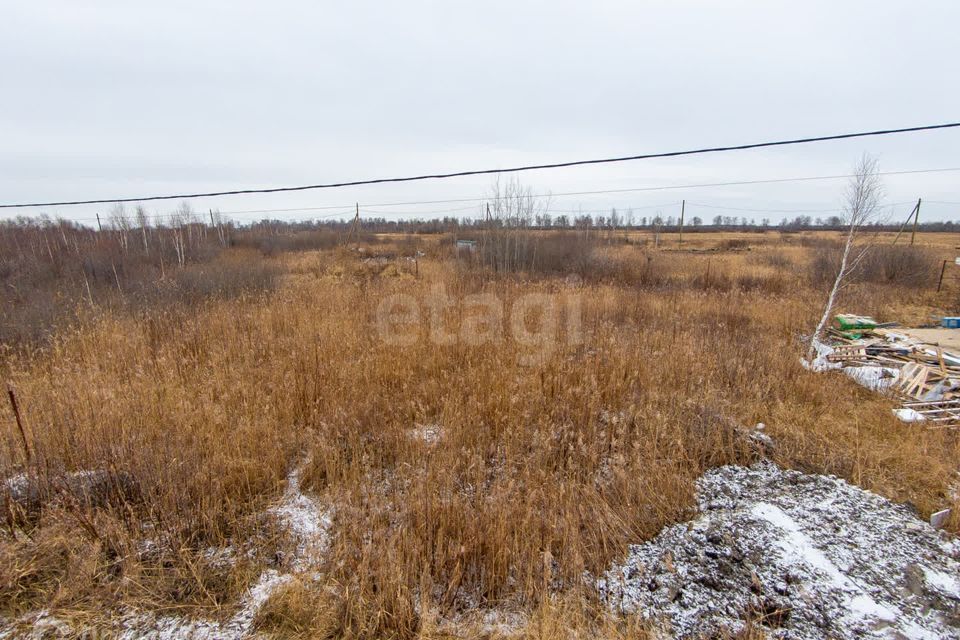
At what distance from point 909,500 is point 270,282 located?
484 inches

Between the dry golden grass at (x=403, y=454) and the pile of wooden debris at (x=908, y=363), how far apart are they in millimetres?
405

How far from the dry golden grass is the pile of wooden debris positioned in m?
0.40

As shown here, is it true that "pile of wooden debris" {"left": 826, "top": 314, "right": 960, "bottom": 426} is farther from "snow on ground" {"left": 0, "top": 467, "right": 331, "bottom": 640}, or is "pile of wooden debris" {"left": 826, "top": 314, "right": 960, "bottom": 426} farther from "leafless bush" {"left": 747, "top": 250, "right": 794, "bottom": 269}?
"leafless bush" {"left": 747, "top": 250, "right": 794, "bottom": 269}

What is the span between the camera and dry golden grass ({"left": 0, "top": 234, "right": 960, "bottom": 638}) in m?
1.89

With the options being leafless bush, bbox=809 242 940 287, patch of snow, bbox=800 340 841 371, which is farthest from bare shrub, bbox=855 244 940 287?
patch of snow, bbox=800 340 841 371

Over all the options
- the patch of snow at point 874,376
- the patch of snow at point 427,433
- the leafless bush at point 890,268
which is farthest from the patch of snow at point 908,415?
the leafless bush at point 890,268

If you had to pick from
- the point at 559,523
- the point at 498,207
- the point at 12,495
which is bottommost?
the point at 559,523

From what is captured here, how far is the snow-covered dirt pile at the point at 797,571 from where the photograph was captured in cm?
184

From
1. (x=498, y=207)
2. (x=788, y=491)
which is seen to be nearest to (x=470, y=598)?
(x=788, y=491)

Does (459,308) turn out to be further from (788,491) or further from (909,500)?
(909,500)

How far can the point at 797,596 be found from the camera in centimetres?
196

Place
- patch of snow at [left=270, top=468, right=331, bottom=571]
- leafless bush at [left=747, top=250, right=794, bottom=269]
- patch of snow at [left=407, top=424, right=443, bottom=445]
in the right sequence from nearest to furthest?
patch of snow at [left=270, top=468, right=331, bottom=571] → patch of snow at [left=407, top=424, right=443, bottom=445] → leafless bush at [left=747, top=250, right=794, bottom=269]

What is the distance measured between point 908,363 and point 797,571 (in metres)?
5.65

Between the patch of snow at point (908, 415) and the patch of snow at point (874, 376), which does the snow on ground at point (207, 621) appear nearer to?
the patch of snow at point (908, 415)
